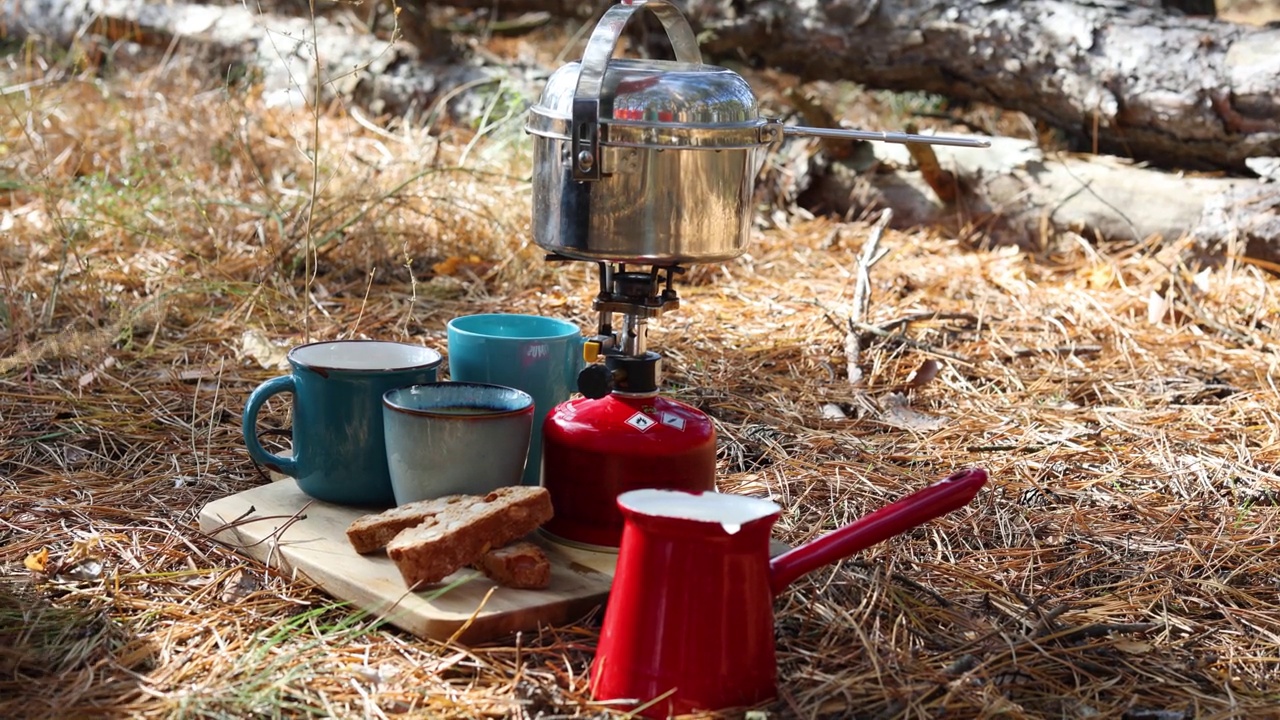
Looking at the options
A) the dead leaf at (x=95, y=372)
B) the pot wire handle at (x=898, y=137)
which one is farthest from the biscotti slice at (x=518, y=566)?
the dead leaf at (x=95, y=372)

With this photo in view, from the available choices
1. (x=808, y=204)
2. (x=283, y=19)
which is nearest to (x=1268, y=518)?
(x=808, y=204)

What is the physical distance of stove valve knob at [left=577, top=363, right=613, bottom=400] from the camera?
176 cm

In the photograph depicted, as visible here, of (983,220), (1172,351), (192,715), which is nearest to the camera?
(192,715)

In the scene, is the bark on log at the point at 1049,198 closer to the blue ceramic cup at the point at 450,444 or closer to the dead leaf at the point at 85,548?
the blue ceramic cup at the point at 450,444

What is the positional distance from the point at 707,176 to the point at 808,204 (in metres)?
2.50

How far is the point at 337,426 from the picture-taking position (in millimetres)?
1862

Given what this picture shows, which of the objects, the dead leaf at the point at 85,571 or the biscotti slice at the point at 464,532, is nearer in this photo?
the biscotti slice at the point at 464,532

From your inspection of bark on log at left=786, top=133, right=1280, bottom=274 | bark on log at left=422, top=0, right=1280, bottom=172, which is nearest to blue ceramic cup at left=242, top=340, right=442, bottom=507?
bark on log at left=786, top=133, right=1280, bottom=274

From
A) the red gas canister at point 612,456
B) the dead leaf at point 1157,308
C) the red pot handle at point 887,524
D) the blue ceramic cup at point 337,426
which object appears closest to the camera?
the red pot handle at point 887,524

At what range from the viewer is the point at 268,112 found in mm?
4559

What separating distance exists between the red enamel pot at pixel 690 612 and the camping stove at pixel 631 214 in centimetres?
29

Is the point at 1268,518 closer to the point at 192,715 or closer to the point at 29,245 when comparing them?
the point at 192,715

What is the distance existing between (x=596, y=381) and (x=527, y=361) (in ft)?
0.77

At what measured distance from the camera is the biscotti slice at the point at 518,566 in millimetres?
1639
